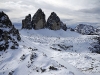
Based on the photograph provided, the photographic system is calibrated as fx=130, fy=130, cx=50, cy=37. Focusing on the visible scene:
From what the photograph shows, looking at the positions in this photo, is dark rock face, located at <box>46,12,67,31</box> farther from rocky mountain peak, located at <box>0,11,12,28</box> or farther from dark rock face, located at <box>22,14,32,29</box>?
rocky mountain peak, located at <box>0,11,12,28</box>

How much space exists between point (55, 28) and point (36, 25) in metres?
10.7

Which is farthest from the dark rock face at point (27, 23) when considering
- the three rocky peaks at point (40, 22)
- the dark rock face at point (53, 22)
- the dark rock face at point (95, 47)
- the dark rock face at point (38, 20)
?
the dark rock face at point (95, 47)

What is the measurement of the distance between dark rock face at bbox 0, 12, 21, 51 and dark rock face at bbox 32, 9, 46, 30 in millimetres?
32084

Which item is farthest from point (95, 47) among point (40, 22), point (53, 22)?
point (40, 22)

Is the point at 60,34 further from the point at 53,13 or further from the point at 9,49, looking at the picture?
the point at 9,49

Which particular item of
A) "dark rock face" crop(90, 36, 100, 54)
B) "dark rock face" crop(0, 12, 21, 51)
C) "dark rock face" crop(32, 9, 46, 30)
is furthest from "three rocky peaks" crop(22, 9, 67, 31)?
"dark rock face" crop(0, 12, 21, 51)

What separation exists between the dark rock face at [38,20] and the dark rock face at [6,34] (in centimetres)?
3208

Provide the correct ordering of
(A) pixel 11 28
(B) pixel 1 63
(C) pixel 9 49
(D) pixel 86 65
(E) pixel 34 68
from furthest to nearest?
(A) pixel 11 28 → (C) pixel 9 49 → (B) pixel 1 63 → (D) pixel 86 65 → (E) pixel 34 68

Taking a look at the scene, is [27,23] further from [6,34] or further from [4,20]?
[6,34]

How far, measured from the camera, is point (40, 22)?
68.8 m

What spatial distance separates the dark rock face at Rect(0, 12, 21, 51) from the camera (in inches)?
1192

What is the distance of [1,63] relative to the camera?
24.9 metres

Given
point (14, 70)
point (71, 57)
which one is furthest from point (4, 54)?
point (71, 57)

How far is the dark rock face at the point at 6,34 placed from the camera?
1192 inches
